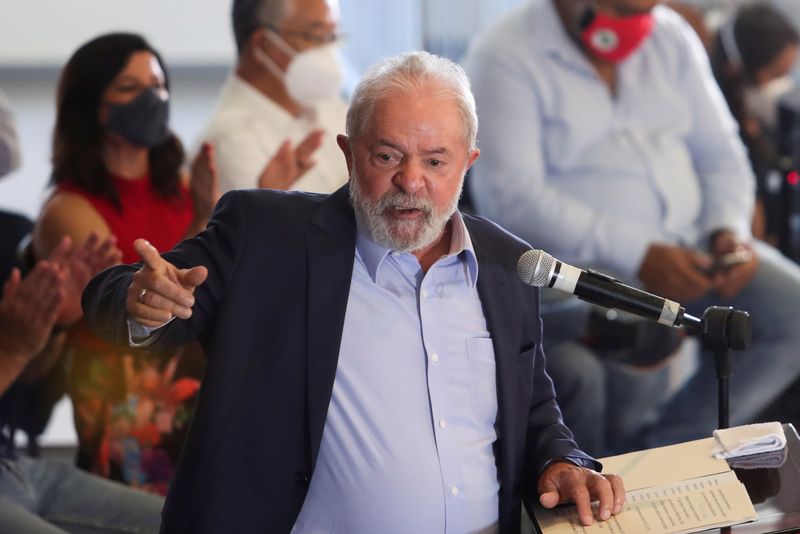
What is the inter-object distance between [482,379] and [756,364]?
5.97 ft

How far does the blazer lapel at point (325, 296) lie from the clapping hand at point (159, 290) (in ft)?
0.86

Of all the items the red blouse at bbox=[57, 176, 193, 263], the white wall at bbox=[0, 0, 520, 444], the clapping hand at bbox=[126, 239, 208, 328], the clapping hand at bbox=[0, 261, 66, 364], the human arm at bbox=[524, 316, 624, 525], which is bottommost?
the white wall at bbox=[0, 0, 520, 444]

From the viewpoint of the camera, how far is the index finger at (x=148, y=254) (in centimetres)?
150

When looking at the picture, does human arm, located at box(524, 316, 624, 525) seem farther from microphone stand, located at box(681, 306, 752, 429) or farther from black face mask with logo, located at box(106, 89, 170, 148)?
black face mask with logo, located at box(106, 89, 170, 148)

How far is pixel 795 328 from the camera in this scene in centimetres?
333

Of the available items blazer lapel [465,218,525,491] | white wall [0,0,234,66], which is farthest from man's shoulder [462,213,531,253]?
white wall [0,0,234,66]

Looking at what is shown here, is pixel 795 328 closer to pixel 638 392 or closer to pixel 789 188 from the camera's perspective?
pixel 638 392

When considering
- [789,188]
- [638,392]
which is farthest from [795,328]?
[789,188]

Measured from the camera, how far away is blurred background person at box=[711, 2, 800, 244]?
4094 mm

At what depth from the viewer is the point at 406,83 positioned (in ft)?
5.74

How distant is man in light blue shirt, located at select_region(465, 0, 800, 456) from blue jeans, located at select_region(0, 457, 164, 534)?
1.27 m

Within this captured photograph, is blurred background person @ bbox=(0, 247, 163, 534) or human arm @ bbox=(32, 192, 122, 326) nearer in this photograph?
blurred background person @ bbox=(0, 247, 163, 534)

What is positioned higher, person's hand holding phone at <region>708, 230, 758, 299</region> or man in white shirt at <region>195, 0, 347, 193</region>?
man in white shirt at <region>195, 0, 347, 193</region>

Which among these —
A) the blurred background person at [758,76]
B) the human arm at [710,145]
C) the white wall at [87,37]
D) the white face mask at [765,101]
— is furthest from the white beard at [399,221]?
the white wall at [87,37]
